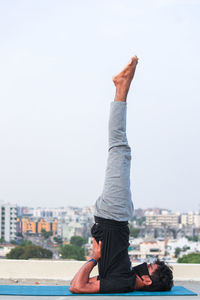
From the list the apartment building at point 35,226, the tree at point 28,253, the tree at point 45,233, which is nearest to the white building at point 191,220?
the apartment building at point 35,226

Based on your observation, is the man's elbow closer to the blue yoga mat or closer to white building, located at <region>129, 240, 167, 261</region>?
the blue yoga mat

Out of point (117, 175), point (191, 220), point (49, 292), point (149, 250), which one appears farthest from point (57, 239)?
point (117, 175)

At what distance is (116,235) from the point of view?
326cm

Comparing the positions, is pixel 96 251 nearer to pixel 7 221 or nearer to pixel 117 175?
pixel 117 175

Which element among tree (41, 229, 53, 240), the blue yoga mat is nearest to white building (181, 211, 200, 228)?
tree (41, 229, 53, 240)

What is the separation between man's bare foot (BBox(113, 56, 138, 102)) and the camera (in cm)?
335

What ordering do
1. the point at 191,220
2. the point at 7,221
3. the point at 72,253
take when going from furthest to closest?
the point at 191,220 → the point at 7,221 → the point at 72,253

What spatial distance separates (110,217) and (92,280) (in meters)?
0.42

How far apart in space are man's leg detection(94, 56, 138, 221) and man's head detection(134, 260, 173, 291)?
13.5 inches

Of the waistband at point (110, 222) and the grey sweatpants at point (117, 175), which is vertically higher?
the grey sweatpants at point (117, 175)

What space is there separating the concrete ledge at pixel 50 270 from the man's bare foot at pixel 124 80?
219cm

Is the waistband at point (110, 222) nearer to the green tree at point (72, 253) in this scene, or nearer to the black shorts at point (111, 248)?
the black shorts at point (111, 248)

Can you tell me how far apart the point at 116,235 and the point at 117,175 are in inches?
15.2

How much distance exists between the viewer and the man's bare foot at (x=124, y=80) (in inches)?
132
